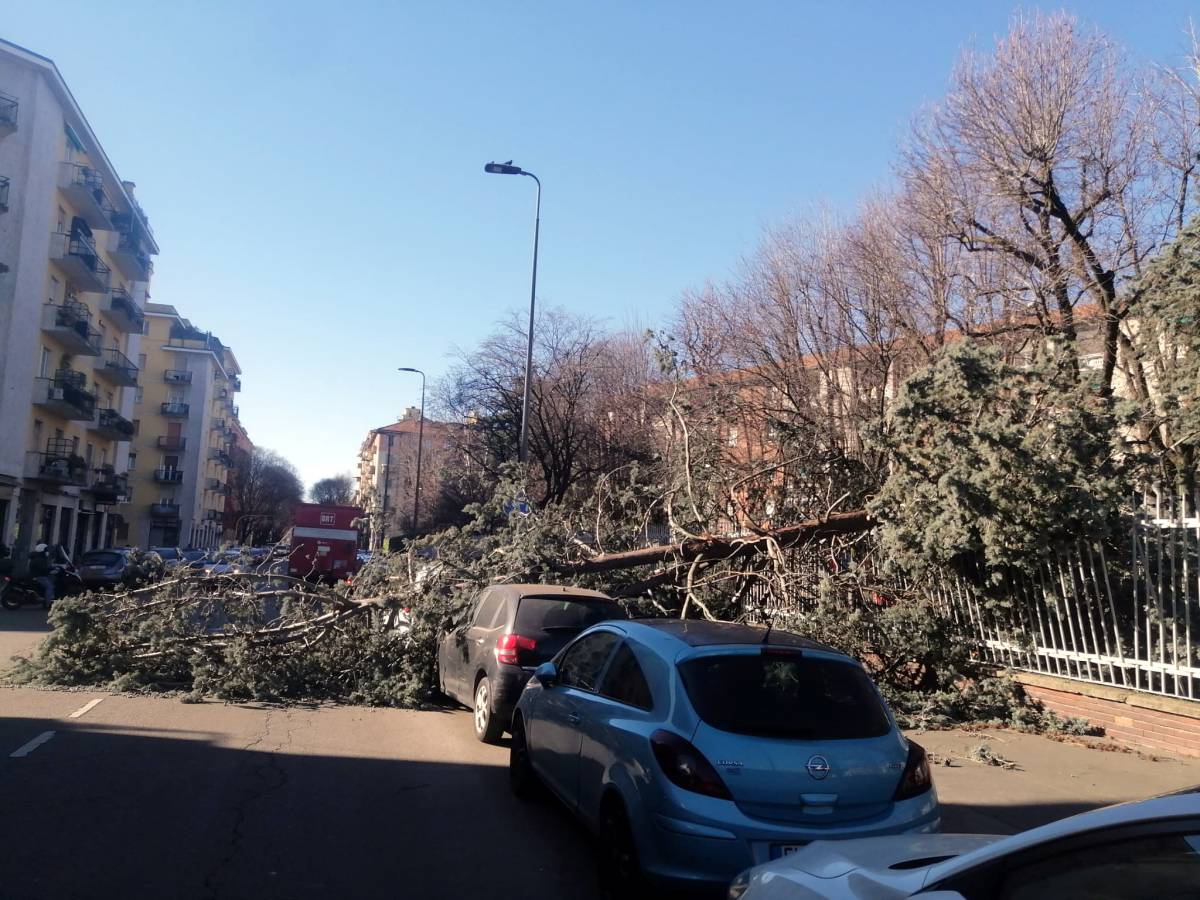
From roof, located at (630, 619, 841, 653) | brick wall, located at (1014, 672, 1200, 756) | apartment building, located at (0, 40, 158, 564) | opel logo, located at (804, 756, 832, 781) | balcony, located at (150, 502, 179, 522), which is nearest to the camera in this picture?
opel logo, located at (804, 756, 832, 781)

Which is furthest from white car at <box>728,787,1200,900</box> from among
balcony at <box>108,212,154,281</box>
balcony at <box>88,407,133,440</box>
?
balcony at <box>108,212,154,281</box>

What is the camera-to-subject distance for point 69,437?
4475 centimetres

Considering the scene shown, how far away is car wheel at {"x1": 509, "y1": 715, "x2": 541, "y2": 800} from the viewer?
729 cm

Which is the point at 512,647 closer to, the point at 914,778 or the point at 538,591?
the point at 538,591

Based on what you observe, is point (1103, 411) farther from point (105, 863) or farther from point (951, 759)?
point (105, 863)

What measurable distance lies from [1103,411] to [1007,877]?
9346 mm

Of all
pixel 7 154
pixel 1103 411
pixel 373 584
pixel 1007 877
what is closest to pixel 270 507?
pixel 7 154

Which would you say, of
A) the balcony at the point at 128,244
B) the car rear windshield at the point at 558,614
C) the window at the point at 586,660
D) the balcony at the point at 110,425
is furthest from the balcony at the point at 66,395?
the window at the point at 586,660

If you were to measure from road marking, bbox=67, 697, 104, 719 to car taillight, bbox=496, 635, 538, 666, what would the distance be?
4.40m

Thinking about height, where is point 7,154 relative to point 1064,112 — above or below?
above

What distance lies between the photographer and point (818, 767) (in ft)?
16.3

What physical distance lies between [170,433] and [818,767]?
252 feet

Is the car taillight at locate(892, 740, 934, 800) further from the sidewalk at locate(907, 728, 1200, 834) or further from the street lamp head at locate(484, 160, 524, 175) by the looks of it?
the street lamp head at locate(484, 160, 524, 175)

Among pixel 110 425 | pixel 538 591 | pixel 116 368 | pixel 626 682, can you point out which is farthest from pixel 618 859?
pixel 116 368
